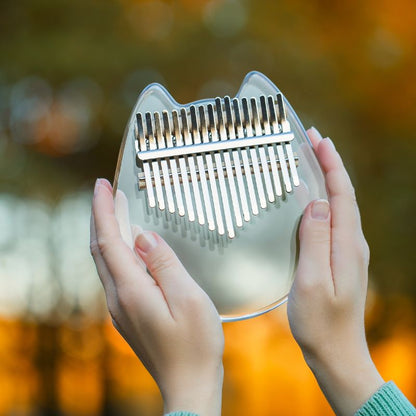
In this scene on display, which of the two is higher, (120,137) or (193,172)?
(120,137)

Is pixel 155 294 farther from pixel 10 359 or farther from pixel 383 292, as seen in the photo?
pixel 10 359

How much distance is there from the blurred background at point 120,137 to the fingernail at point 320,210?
288cm

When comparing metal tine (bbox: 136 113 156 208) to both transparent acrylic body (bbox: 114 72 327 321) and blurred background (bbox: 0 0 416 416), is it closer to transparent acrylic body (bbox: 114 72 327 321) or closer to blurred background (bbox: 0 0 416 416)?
transparent acrylic body (bbox: 114 72 327 321)

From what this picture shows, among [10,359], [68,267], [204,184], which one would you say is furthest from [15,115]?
[204,184]

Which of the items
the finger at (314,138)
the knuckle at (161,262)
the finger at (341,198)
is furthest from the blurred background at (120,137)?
the knuckle at (161,262)

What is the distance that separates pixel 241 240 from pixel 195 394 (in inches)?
13.2

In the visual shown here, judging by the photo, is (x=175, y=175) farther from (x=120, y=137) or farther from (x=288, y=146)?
(x=120, y=137)

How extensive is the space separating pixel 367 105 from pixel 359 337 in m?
3.94

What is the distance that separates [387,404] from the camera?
2.88 feet

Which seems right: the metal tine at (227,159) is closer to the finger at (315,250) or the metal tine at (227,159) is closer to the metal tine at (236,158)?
the metal tine at (236,158)

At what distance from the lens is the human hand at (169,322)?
841mm

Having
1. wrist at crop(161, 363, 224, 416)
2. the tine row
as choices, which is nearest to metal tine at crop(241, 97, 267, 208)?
the tine row

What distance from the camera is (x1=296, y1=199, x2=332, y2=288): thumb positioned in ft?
2.94

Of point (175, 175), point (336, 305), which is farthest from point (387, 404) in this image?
point (175, 175)
